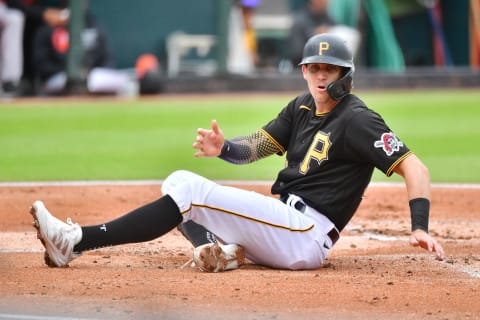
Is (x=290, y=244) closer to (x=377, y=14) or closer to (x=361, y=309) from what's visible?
(x=361, y=309)

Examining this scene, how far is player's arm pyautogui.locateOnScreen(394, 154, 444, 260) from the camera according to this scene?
4172mm

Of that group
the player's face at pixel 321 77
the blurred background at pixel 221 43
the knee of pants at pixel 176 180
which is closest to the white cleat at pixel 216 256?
the knee of pants at pixel 176 180

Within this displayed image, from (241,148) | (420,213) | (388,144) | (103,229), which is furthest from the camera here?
(241,148)

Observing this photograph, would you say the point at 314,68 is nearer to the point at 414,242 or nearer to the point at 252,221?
the point at 252,221

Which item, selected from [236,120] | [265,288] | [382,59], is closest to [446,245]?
[265,288]

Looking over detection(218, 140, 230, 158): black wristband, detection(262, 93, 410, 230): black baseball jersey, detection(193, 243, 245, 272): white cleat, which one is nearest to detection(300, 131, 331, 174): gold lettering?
detection(262, 93, 410, 230): black baseball jersey

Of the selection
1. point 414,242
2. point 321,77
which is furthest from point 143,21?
point 414,242

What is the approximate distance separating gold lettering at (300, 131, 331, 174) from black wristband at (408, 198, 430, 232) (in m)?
0.51

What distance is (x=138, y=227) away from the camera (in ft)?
14.7

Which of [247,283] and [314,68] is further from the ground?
[314,68]

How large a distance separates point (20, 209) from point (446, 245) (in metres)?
2.81

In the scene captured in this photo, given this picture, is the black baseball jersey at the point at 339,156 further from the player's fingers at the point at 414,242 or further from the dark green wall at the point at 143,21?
the dark green wall at the point at 143,21

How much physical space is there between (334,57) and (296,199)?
26.5 inches

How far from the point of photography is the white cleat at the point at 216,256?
14.9 feet
